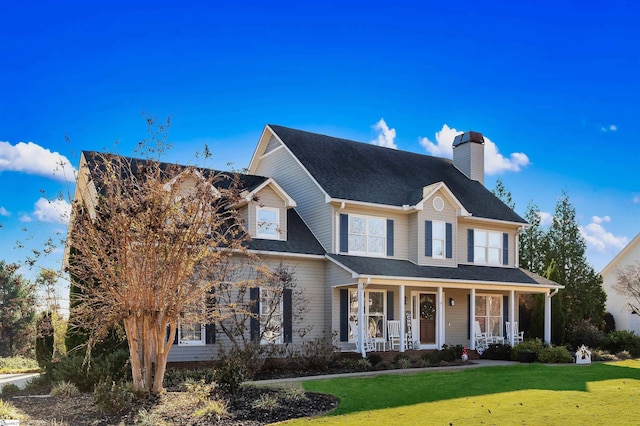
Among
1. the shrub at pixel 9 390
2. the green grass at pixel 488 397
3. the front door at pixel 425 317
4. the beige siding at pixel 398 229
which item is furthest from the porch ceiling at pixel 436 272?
the shrub at pixel 9 390

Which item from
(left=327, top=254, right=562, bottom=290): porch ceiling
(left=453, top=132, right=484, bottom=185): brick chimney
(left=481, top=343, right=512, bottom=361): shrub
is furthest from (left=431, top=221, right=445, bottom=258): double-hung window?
(left=453, top=132, right=484, bottom=185): brick chimney

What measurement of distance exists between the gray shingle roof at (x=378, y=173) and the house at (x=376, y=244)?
0.07 meters

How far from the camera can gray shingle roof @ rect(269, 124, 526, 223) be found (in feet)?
80.5

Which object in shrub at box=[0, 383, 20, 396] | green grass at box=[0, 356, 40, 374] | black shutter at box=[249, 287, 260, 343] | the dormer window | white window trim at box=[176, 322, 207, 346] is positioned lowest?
green grass at box=[0, 356, 40, 374]

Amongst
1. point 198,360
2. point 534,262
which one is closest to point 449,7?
point 198,360

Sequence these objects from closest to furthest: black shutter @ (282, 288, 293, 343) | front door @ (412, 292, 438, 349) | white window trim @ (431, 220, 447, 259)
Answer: black shutter @ (282, 288, 293, 343), white window trim @ (431, 220, 447, 259), front door @ (412, 292, 438, 349)

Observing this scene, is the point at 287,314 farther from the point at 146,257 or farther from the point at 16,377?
the point at 146,257

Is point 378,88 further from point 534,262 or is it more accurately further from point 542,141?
point 534,262

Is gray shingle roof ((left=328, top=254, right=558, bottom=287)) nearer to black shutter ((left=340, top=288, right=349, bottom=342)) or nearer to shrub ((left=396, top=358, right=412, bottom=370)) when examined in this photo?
black shutter ((left=340, top=288, right=349, bottom=342))

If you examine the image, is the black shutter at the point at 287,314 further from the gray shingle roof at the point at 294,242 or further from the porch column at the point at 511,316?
the porch column at the point at 511,316

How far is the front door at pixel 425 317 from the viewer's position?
25.6m

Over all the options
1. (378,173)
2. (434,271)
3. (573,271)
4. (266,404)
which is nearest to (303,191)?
(378,173)

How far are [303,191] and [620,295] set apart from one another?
21457 millimetres

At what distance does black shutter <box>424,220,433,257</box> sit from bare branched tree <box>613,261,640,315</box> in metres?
10.7
